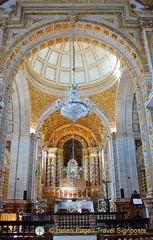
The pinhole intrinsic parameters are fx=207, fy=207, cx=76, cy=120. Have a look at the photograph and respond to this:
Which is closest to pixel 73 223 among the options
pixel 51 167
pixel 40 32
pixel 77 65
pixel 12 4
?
pixel 40 32

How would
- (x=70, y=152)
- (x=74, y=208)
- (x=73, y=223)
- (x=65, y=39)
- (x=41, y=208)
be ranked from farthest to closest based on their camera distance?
(x=70, y=152), (x=41, y=208), (x=74, y=208), (x=65, y=39), (x=73, y=223)

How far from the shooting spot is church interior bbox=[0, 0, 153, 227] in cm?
831

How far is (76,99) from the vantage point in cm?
882

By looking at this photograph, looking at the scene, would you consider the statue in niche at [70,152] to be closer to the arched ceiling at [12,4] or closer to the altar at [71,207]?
the altar at [71,207]

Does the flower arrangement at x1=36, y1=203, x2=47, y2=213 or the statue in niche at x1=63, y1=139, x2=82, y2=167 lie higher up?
the statue in niche at x1=63, y1=139, x2=82, y2=167

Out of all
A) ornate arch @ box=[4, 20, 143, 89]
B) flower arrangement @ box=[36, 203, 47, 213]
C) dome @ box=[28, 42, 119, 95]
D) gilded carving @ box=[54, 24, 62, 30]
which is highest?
dome @ box=[28, 42, 119, 95]

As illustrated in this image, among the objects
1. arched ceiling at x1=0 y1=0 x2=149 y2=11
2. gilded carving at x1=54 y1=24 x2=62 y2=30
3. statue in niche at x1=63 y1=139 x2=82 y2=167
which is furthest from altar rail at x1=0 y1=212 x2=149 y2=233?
statue in niche at x1=63 y1=139 x2=82 y2=167

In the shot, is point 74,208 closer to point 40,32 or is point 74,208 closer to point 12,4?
point 40,32

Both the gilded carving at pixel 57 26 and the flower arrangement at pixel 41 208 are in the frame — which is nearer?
the gilded carving at pixel 57 26

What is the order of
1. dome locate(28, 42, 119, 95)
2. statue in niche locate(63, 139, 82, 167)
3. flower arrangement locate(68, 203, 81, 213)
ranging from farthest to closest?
statue in niche locate(63, 139, 82, 167) → dome locate(28, 42, 119, 95) → flower arrangement locate(68, 203, 81, 213)

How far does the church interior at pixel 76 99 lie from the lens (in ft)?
27.3

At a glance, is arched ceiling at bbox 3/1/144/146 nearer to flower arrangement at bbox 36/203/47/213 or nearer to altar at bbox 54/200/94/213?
flower arrangement at bbox 36/203/47/213

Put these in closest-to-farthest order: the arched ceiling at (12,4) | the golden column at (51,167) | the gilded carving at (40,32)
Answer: the arched ceiling at (12,4)
the gilded carving at (40,32)
the golden column at (51,167)

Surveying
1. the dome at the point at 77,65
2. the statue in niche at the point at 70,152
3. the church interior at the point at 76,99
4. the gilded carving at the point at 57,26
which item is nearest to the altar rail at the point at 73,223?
the church interior at the point at 76,99
